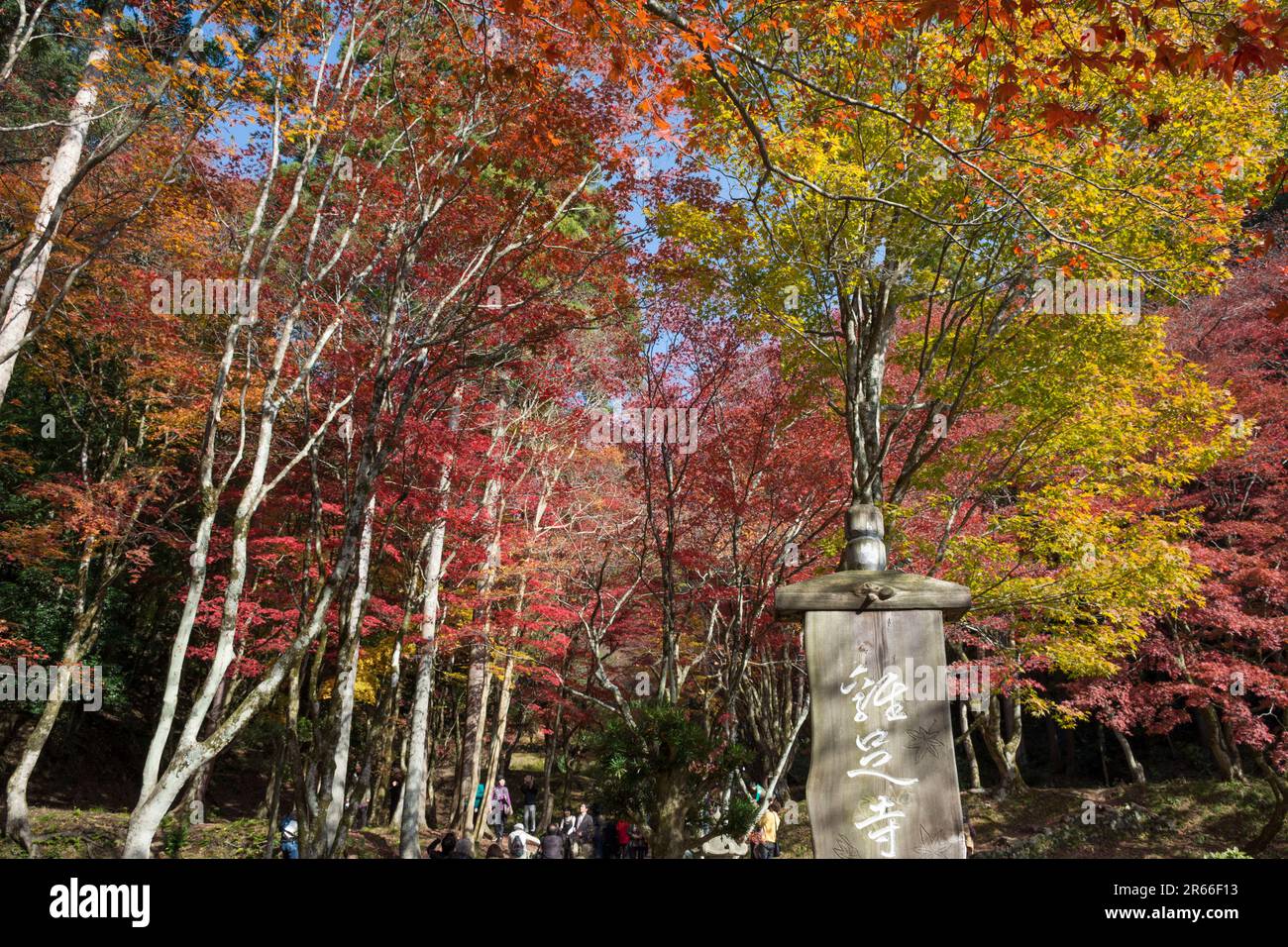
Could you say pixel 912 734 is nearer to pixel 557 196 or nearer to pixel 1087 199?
pixel 1087 199

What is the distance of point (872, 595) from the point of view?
344 cm

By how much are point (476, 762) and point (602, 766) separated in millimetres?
8441

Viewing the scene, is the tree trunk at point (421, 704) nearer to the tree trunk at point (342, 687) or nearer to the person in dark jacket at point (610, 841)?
the person in dark jacket at point (610, 841)

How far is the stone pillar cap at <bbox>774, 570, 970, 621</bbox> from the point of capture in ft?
11.4

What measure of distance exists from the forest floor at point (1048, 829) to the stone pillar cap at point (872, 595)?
10328 mm

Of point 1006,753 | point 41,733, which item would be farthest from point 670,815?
point 1006,753

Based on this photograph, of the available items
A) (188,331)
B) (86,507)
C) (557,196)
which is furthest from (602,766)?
(188,331)

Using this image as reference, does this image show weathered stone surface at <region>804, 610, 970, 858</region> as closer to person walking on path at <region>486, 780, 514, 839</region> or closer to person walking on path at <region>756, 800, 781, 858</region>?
person walking on path at <region>756, 800, 781, 858</region>

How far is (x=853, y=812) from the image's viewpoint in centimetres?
328

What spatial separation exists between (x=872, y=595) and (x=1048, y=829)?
14910mm

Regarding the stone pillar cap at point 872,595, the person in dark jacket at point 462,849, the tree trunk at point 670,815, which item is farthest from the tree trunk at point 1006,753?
the stone pillar cap at point 872,595

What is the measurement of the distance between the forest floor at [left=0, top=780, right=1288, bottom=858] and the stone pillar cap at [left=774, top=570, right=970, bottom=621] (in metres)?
10.3

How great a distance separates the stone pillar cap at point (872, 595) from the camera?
3.46 metres

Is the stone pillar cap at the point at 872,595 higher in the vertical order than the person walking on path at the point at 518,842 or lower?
higher
